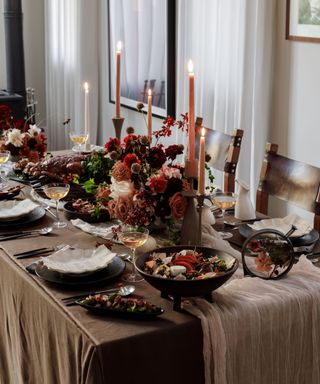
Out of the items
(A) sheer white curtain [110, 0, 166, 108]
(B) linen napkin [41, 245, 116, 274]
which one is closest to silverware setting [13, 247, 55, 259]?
(B) linen napkin [41, 245, 116, 274]

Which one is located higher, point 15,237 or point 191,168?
point 191,168

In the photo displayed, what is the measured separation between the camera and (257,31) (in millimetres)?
4137

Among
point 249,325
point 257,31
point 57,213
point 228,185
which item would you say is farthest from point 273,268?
point 257,31

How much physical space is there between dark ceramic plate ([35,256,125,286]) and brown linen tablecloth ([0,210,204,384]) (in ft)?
0.07

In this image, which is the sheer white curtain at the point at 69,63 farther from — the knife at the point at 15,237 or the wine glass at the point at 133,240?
the wine glass at the point at 133,240

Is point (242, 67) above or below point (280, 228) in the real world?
above

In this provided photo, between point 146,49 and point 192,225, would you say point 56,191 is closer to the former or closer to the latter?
point 192,225

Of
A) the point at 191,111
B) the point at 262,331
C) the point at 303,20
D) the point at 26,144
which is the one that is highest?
the point at 303,20

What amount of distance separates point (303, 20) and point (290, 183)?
4.22ft

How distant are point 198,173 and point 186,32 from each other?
267 centimetres

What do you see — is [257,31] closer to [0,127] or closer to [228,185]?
[228,185]

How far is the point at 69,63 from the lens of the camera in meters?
6.71

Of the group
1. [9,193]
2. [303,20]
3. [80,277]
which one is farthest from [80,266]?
[303,20]

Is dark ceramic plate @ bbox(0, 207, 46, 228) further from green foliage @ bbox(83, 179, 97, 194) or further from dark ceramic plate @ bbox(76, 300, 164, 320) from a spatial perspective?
dark ceramic plate @ bbox(76, 300, 164, 320)
